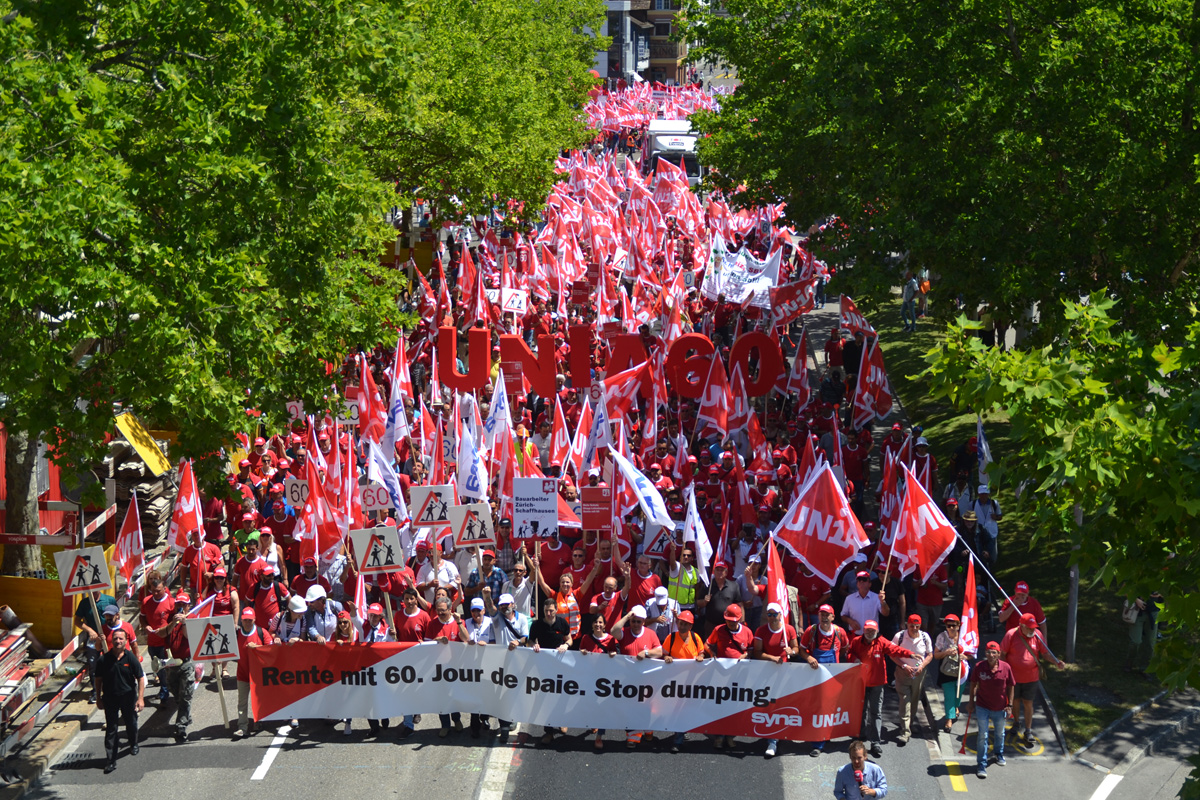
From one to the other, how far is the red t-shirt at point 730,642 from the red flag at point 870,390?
7606mm

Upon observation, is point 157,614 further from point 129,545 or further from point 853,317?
point 853,317

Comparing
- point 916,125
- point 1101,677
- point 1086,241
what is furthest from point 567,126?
point 1101,677

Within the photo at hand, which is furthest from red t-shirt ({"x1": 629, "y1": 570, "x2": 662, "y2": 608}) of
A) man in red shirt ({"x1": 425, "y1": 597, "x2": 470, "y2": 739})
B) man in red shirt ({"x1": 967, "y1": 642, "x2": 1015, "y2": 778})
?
man in red shirt ({"x1": 967, "y1": 642, "x2": 1015, "y2": 778})

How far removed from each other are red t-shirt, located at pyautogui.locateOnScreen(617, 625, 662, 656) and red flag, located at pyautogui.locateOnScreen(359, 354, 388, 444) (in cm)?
657

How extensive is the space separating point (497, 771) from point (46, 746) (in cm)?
455

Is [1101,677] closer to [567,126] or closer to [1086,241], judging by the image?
[1086,241]

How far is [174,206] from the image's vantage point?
494 inches

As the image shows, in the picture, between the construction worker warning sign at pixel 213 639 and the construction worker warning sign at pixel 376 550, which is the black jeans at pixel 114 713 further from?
the construction worker warning sign at pixel 376 550

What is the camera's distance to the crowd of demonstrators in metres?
12.9

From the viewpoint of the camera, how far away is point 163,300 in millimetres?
11883

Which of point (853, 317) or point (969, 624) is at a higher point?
point (853, 317)

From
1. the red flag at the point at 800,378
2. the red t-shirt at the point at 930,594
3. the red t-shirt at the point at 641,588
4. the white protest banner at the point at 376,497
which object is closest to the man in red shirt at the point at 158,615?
the white protest banner at the point at 376,497

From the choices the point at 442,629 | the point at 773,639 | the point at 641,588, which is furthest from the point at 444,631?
the point at 773,639

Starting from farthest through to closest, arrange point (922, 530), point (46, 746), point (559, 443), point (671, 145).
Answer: point (671, 145) < point (559, 443) < point (922, 530) < point (46, 746)
